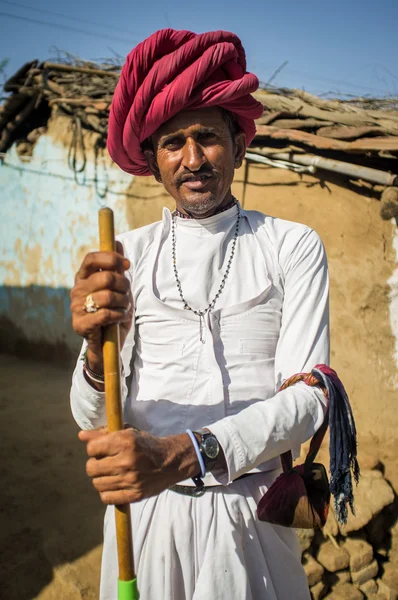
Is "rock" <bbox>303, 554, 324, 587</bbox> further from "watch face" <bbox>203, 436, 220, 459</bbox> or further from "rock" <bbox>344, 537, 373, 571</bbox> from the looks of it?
"watch face" <bbox>203, 436, 220, 459</bbox>

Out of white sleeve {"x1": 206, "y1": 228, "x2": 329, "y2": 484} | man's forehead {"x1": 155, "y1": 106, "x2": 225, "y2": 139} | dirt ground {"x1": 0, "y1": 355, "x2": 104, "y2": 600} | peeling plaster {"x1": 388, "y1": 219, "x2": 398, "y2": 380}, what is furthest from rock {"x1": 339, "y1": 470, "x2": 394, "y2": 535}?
man's forehead {"x1": 155, "y1": 106, "x2": 225, "y2": 139}

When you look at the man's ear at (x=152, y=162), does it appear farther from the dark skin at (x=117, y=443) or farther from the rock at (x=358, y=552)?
the rock at (x=358, y=552)

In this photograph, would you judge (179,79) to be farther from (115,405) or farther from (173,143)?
(115,405)

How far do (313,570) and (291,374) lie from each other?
2.94 m

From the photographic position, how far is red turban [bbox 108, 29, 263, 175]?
1749mm

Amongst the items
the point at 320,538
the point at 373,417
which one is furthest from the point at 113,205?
the point at 320,538

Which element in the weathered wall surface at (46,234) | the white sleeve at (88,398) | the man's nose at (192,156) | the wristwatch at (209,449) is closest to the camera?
the wristwatch at (209,449)

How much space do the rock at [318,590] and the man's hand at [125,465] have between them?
3.23 metres

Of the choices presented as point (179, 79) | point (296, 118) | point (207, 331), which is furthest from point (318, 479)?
point (296, 118)

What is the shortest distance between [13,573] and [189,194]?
3.13m

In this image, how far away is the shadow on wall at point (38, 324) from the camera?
8227 millimetres

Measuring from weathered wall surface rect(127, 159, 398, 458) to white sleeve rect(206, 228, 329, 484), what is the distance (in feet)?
9.72

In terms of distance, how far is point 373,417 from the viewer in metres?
4.53

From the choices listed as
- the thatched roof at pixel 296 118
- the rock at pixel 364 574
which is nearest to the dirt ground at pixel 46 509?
the rock at pixel 364 574
